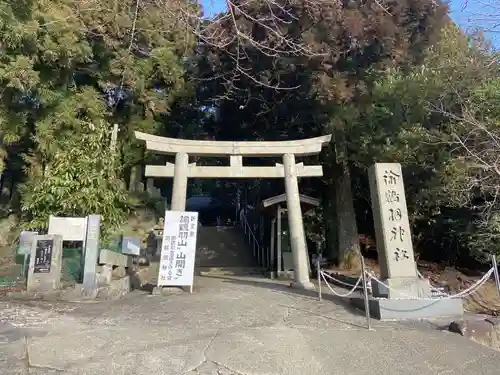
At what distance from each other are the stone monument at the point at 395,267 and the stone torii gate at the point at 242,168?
2945 millimetres

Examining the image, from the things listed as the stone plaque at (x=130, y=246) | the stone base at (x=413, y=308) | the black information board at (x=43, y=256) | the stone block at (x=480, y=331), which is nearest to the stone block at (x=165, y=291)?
the black information board at (x=43, y=256)

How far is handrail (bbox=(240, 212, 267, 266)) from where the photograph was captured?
56.8 feet

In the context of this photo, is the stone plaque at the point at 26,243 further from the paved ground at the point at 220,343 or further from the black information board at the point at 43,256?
the paved ground at the point at 220,343

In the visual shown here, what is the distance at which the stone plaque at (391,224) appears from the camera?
759cm

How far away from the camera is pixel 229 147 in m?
11.1

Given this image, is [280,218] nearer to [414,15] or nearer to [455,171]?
[455,171]

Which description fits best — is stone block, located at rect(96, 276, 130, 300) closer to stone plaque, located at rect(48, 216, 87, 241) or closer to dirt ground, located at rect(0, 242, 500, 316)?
stone plaque, located at rect(48, 216, 87, 241)

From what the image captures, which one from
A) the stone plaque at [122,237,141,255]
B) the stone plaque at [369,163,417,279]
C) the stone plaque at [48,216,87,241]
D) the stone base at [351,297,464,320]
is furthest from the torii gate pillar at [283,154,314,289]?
the stone plaque at [48,216,87,241]

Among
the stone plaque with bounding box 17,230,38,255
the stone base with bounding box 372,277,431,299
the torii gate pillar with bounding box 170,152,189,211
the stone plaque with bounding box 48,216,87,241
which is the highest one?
the torii gate pillar with bounding box 170,152,189,211

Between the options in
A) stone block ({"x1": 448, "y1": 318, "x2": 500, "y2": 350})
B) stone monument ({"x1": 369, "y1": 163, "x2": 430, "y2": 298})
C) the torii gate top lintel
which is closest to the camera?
stone block ({"x1": 448, "y1": 318, "x2": 500, "y2": 350})

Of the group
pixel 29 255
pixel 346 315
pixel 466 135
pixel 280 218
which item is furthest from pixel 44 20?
pixel 466 135

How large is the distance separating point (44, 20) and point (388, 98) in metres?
8.98

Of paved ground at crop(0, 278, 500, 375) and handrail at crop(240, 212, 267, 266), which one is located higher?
handrail at crop(240, 212, 267, 266)

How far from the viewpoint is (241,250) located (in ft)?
61.3
